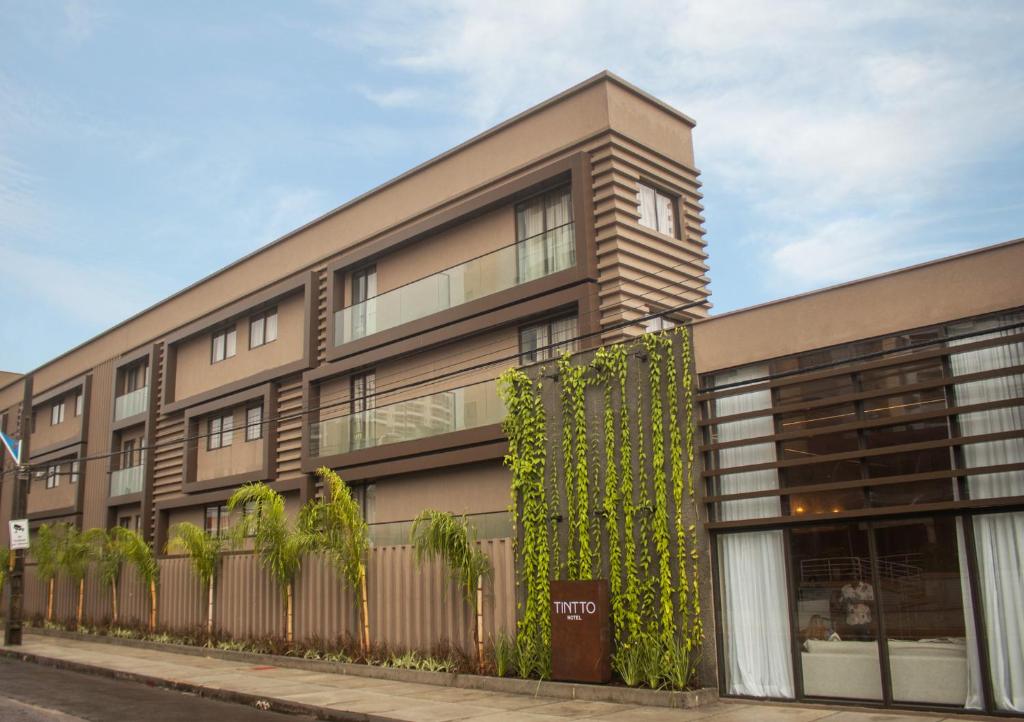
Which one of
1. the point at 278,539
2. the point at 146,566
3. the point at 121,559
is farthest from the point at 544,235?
the point at 121,559

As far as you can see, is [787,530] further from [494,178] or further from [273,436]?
[273,436]

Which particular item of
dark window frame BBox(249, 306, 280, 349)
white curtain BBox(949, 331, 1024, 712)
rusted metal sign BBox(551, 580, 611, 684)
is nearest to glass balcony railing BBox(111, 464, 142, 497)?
dark window frame BBox(249, 306, 280, 349)

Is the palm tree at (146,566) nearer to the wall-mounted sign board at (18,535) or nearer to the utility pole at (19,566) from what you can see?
the wall-mounted sign board at (18,535)

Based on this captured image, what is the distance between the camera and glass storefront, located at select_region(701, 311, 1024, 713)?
10805mm

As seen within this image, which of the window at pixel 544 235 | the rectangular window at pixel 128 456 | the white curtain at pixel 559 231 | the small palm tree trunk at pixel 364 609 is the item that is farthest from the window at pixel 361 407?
the rectangular window at pixel 128 456

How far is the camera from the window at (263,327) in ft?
97.0

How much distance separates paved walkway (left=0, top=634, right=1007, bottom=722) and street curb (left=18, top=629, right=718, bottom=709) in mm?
156

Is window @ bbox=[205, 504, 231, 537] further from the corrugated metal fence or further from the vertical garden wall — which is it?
the vertical garden wall

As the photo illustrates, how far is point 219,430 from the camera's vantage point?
102ft

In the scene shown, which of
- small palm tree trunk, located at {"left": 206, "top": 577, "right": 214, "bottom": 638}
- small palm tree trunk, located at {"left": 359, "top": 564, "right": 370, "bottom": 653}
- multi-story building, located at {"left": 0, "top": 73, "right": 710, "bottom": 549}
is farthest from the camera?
small palm tree trunk, located at {"left": 206, "top": 577, "right": 214, "bottom": 638}

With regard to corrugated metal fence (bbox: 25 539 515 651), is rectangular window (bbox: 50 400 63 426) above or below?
above

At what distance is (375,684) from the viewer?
16.1 metres

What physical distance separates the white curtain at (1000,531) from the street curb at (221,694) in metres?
7.30

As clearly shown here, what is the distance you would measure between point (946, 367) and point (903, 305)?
0.91 meters
